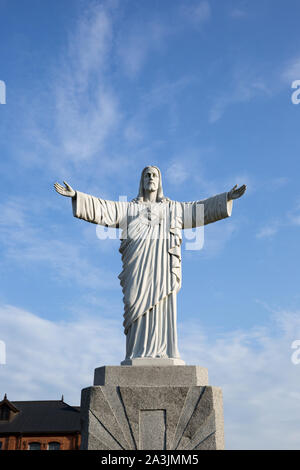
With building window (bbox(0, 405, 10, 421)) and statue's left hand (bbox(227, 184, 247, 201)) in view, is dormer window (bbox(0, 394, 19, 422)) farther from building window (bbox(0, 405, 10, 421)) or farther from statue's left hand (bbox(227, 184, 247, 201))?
statue's left hand (bbox(227, 184, 247, 201))

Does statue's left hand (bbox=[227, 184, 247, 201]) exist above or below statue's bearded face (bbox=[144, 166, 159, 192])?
below

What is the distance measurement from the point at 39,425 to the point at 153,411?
31.4 metres

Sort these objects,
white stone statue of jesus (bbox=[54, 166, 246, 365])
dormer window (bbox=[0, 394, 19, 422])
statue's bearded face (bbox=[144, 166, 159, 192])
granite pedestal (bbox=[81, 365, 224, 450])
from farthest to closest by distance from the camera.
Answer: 1. dormer window (bbox=[0, 394, 19, 422])
2. statue's bearded face (bbox=[144, 166, 159, 192])
3. white stone statue of jesus (bbox=[54, 166, 246, 365])
4. granite pedestal (bbox=[81, 365, 224, 450])

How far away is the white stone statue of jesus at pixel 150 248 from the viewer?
803 centimetres

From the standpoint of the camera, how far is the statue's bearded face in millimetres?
9250

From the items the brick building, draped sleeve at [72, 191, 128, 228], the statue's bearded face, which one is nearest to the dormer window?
the brick building

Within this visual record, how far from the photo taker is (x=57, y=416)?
35.7 meters

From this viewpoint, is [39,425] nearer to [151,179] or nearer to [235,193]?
[151,179]

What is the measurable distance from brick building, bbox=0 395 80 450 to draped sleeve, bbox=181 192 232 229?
93.4ft

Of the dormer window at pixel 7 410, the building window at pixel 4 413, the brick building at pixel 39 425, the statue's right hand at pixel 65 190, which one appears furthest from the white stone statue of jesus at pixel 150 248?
the building window at pixel 4 413

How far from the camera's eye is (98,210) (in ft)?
29.4

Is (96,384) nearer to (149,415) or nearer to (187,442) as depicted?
(149,415)
